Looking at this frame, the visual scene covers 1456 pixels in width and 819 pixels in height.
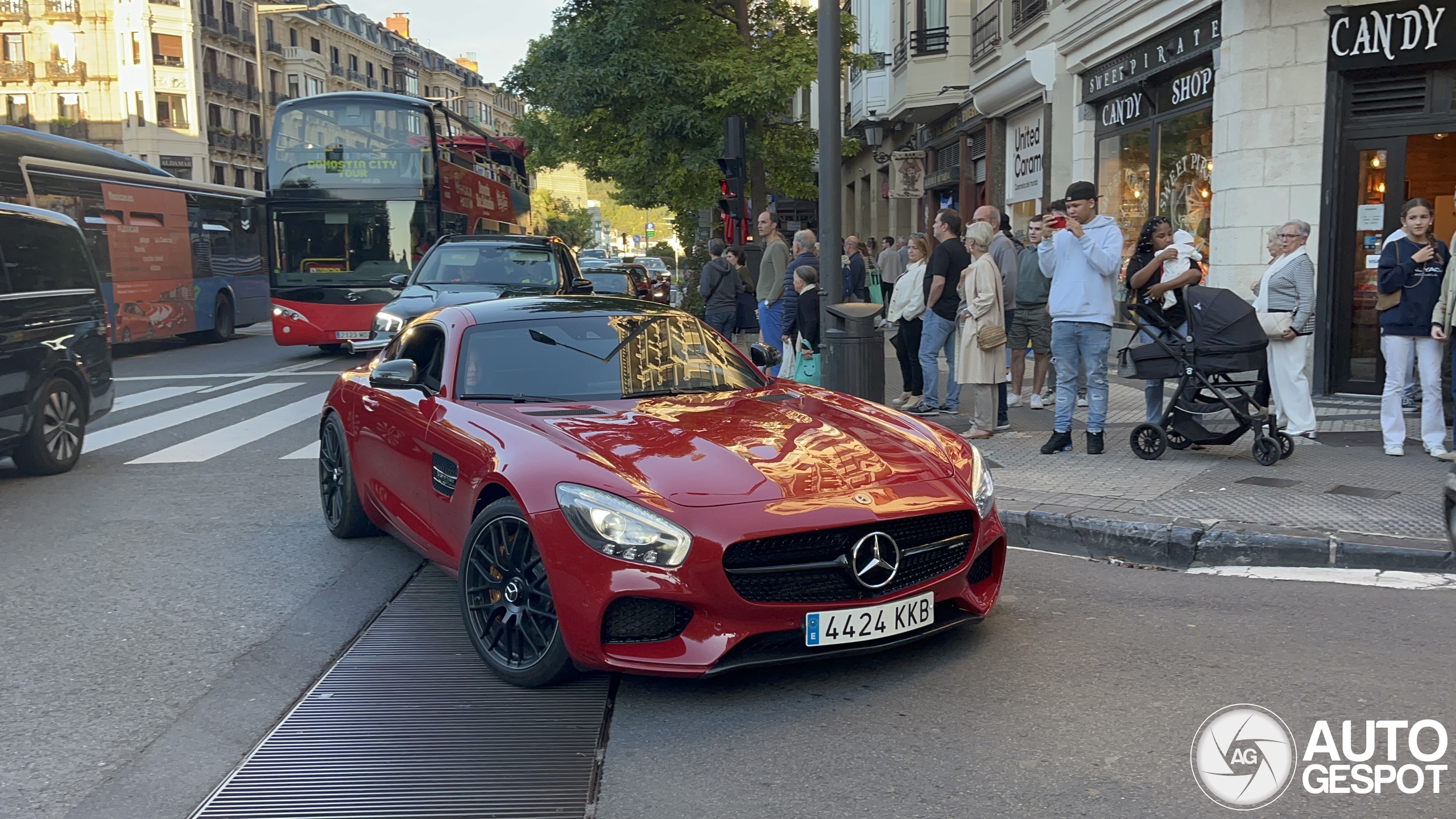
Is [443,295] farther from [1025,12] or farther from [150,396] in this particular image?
[1025,12]

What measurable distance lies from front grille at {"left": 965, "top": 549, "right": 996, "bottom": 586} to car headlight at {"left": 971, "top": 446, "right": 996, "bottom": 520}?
0.15 metres

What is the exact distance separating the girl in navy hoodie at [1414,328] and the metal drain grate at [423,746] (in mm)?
6321

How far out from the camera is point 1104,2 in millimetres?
15062

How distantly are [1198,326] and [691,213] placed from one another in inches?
918

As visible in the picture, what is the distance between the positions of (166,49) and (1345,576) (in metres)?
64.5

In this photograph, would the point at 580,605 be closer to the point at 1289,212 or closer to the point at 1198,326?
the point at 1198,326

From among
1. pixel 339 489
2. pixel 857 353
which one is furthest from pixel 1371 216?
pixel 339 489

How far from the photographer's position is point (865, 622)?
13.2 feet

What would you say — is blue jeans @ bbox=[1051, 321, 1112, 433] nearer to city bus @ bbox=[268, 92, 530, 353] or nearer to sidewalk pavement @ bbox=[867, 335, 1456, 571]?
sidewalk pavement @ bbox=[867, 335, 1456, 571]

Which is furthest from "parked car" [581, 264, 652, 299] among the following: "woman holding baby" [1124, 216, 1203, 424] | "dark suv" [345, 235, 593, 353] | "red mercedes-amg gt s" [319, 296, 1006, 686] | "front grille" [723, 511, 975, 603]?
"front grille" [723, 511, 975, 603]

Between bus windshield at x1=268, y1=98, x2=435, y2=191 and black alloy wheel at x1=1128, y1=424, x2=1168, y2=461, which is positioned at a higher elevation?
bus windshield at x1=268, y1=98, x2=435, y2=191

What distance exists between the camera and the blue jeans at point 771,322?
45.8ft

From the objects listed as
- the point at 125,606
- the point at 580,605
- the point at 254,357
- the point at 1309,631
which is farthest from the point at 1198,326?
the point at 254,357

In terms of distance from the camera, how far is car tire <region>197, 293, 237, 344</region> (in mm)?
23781
